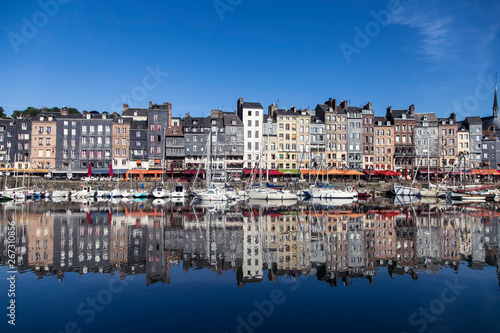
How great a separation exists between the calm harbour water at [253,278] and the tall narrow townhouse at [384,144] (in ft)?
192

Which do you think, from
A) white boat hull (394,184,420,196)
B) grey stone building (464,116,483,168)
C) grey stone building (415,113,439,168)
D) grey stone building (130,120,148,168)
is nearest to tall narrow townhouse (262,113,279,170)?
grey stone building (130,120,148,168)

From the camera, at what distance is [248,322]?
1147cm

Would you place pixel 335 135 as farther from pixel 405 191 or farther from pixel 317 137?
pixel 405 191

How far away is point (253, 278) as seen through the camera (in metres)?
16.2

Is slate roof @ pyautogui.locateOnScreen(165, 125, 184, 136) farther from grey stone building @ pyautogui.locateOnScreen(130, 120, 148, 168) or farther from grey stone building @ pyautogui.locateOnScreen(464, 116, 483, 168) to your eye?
grey stone building @ pyautogui.locateOnScreen(464, 116, 483, 168)

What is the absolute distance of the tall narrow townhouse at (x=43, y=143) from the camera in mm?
79000

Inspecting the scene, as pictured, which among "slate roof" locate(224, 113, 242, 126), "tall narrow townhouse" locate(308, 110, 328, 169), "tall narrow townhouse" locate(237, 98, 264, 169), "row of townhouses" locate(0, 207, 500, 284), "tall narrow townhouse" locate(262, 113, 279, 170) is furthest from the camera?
"tall narrow townhouse" locate(308, 110, 328, 169)

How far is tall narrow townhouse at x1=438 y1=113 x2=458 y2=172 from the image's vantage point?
87.6 m

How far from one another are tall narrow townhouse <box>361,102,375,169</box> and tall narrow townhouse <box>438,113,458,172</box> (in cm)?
1648

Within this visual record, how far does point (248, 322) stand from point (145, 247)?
1220 centimetres

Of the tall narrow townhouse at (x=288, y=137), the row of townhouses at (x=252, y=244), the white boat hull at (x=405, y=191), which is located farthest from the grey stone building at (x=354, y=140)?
the row of townhouses at (x=252, y=244)

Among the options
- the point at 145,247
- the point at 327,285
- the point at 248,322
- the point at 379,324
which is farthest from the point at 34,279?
the point at 379,324

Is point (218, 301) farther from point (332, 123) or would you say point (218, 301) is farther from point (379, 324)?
point (332, 123)

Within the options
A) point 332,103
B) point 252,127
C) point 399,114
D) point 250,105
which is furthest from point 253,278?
point 399,114
